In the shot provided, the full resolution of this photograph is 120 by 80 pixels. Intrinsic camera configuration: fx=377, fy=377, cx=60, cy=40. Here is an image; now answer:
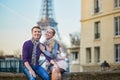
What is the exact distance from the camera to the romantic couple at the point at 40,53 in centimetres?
455

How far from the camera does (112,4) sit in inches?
853

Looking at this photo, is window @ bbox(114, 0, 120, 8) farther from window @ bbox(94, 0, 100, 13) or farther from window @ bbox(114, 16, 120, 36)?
window @ bbox(94, 0, 100, 13)

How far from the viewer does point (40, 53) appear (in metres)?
4.63

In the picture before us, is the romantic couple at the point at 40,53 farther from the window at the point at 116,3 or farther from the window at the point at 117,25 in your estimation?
the window at the point at 116,3

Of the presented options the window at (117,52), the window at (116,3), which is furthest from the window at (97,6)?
the window at (117,52)

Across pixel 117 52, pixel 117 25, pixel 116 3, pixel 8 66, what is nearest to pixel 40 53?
pixel 8 66

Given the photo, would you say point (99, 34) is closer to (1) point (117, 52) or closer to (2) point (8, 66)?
(1) point (117, 52)

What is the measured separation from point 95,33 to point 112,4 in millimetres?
2262

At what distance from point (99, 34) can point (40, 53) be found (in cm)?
1807

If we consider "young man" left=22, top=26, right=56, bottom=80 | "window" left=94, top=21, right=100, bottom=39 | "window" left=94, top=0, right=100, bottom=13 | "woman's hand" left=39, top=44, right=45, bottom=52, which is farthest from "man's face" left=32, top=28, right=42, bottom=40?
"window" left=94, top=0, right=100, bottom=13

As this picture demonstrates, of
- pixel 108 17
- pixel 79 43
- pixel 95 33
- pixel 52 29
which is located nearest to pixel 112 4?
pixel 108 17

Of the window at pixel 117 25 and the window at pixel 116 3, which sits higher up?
the window at pixel 116 3

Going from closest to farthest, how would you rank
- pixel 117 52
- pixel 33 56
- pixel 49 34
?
pixel 33 56
pixel 49 34
pixel 117 52

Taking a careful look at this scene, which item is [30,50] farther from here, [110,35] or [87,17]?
[87,17]
